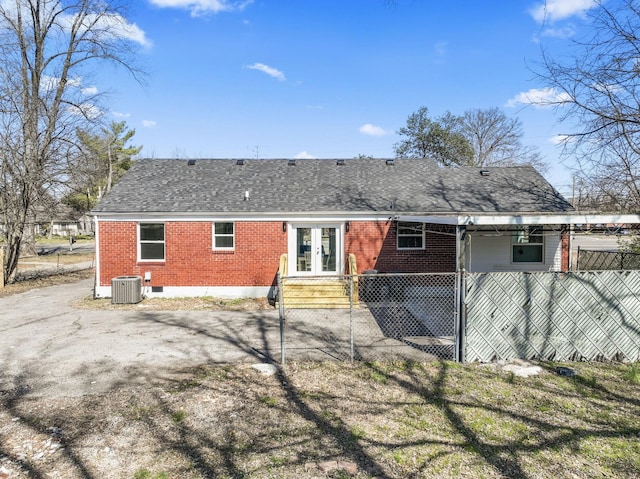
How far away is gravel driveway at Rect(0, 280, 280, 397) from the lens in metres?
6.60

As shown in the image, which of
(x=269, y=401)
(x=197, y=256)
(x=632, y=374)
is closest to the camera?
(x=269, y=401)

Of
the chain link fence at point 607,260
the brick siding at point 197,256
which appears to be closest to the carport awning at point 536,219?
the chain link fence at point 607,260

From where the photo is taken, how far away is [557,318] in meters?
7.25

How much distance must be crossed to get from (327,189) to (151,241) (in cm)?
676

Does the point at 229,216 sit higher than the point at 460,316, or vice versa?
the point at 229,216

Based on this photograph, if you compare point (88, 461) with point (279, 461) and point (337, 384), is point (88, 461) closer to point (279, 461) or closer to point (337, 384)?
point (279, 461)

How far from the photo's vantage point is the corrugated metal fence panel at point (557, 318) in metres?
7.18

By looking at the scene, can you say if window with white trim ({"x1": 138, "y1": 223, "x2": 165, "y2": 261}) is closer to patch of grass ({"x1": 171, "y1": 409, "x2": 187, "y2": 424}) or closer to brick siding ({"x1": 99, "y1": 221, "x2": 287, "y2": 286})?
brick siding ({"x1": 99, "y1": 221, "x2": 287, "y2": 286})

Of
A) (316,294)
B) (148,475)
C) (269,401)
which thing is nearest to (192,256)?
(316,294)

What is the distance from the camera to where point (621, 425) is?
4957mm

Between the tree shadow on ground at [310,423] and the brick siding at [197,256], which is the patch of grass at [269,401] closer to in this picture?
the tree shadow on ground at [310,423]

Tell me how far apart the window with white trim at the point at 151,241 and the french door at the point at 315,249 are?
15.1ft

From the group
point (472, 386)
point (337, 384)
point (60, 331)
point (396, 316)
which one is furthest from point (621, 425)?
point (60, 331)

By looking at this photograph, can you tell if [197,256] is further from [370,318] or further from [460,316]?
[460,316]
